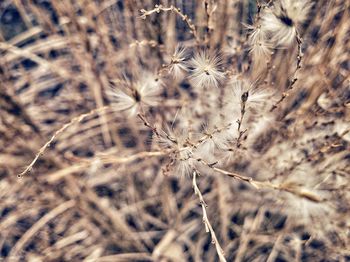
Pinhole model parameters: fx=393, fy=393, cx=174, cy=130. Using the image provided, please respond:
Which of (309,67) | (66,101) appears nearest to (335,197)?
(309,67)

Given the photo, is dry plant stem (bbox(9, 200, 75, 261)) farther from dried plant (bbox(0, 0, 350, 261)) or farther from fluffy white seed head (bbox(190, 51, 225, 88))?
fluffy white seed head (bbox(190, 51, 225, 88))

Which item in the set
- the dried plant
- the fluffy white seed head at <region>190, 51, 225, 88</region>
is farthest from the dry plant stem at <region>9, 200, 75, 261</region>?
the fluffy white seed head at <region>190, 51, 225, 88</region>

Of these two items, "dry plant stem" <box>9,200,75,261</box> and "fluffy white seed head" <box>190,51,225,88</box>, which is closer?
"fluffy white seed head" <box>190,51,225,88</box>

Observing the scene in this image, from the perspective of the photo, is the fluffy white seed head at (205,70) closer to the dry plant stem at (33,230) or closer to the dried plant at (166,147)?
the dried plant at (166,147)

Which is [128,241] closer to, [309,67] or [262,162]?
[262,162]

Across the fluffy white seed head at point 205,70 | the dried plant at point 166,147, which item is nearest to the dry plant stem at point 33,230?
the dried plant at point 166,147

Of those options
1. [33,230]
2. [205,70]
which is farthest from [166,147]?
[33,230]

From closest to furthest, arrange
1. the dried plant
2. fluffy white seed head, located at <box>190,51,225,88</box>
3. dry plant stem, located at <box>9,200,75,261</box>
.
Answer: fluffy white seed head, located at <box>190,51,225,88</box>
the dried plant
dry plant stem, located at <box>9,200,75,261</box>

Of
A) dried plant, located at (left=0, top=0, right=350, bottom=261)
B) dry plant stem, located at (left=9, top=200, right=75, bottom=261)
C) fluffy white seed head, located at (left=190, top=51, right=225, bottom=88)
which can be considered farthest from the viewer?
Answer: dry plant stem, located at (left=9, top=200, right=75, bottom=261)

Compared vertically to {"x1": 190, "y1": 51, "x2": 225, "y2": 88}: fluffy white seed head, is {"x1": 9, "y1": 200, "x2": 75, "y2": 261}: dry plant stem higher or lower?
higher
